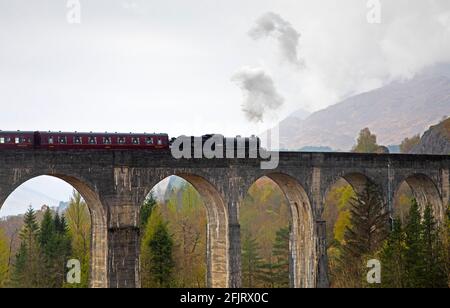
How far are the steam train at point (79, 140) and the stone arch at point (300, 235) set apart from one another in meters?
9.35

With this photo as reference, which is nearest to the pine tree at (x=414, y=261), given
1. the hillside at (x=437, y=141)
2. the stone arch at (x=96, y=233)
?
the stone arch at (x=96, y=233)

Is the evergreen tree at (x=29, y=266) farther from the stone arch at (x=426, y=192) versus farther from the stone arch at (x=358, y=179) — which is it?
the stone arch at (x=426, y=192)

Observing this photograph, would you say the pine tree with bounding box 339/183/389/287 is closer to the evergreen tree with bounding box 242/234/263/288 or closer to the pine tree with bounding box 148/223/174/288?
the pine tree with bounding box 148/223/174/288

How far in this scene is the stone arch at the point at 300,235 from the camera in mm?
42500

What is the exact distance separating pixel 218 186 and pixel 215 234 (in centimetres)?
383

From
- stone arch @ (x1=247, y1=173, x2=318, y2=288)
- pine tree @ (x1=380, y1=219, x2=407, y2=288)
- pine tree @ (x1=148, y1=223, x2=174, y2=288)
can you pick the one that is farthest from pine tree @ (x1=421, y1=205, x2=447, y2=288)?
pine tree @ (x1=148, y1=223, x2=174, y2=288)

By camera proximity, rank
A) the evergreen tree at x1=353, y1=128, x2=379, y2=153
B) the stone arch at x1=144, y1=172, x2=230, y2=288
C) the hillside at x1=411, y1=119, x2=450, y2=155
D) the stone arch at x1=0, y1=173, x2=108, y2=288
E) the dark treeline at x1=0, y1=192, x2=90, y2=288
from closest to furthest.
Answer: the stone arch at x1=0, y1=173, x2=108, y2=288, the stone arch at x1=144, y1=172, x2=230, y2=288, the dark treeline at x1=0, y1=192, x2=90, y2=288, the hillside at x1=411, y1=119, x2=450, y2=155, the evergreen tree at x1=353, y1=128, x2=379, y2=153

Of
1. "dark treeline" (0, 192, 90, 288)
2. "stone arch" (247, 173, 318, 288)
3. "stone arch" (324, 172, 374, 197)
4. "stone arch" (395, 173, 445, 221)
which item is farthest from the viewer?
"dark treeline" (0, 192, 90, 288)

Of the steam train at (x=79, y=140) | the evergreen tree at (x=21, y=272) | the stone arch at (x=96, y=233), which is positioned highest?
A: the steam train at (x=79, y=140)

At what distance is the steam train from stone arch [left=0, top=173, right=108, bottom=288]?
2152mm

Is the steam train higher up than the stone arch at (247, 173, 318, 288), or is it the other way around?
the steam train

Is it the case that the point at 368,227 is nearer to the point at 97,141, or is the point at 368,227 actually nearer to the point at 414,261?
the point at 414,261

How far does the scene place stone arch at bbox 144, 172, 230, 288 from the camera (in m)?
→ 39.1
